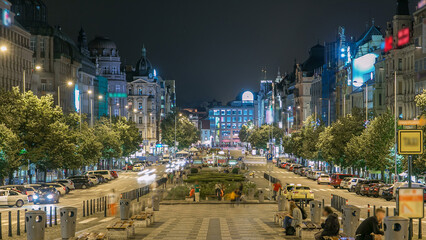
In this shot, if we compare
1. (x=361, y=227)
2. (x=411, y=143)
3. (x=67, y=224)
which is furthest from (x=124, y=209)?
(x=361, y=227)

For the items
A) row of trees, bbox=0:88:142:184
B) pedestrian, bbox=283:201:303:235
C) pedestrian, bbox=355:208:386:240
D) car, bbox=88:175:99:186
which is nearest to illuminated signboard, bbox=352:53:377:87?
car, bbox=88:175:99:186

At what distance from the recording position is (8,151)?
60438mm

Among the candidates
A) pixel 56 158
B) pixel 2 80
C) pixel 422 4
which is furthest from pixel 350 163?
pixel 2 80

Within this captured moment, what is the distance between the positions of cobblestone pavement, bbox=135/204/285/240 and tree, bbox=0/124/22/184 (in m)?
17.2

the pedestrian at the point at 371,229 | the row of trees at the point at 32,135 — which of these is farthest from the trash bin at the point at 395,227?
the row of trees at the point at 32,135

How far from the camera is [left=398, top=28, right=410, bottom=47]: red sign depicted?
3620 inches

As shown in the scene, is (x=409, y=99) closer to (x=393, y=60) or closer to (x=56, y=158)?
(x=393, y=60)

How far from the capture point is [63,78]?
133m

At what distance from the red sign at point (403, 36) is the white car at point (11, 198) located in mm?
57248

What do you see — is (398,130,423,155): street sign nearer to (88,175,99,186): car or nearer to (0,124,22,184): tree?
(0,124,22,184): tree

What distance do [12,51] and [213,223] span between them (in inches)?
2695

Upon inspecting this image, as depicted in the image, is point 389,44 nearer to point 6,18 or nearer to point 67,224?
point 6,18

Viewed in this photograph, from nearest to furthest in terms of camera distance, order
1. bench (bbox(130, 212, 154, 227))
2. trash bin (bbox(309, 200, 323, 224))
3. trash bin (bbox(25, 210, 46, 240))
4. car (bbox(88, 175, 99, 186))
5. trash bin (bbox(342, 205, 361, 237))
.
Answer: trash bin (bbox(25, 210, 46, 240)) → trash bin (bbox(342, 205, 361, 237)) → trash bin (bbox(309, 200, 323, 224)) → bench (bbox(130, 212, 154, 227)) → car (bbox(88, 175, 99, 186))

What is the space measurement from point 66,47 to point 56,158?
227 ft
